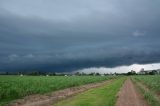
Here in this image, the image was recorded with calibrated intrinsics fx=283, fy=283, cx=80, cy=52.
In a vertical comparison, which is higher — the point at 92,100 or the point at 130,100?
the point at 92,100

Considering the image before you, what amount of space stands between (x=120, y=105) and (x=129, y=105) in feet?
2.56

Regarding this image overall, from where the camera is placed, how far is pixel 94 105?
23562 mm

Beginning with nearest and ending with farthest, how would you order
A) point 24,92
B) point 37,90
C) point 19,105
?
point 19,105, point 24,92, point 37,90

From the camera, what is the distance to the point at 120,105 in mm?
23406

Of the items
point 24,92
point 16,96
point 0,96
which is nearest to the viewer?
point 0,96

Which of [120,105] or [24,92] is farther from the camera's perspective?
[24,92]

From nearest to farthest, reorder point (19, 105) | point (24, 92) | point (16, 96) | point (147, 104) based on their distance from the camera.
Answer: point (147, 104) < point (19, 105) < point (16, 96) < point (24, 92)

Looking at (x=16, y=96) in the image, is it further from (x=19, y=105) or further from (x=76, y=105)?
(x=76, y=105)

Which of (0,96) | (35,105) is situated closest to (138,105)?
(35,105)

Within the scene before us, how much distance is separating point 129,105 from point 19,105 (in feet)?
33.4

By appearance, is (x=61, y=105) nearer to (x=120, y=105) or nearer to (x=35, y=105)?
(x=35, y=105)

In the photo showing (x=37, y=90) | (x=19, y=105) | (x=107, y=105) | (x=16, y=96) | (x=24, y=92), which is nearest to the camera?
(x=107, y=105)

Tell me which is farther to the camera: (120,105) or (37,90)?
(37,90)

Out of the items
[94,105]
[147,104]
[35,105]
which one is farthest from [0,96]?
[147,104]
